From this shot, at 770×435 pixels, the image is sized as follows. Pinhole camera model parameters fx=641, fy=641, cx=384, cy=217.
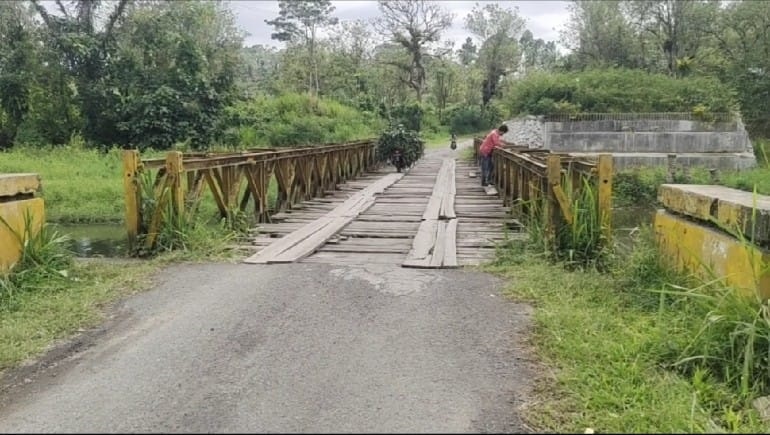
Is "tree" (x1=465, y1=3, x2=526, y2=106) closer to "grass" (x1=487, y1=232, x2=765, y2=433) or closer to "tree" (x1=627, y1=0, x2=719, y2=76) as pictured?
"tree" (x1=627, y1=0, x2=719, y2=76)

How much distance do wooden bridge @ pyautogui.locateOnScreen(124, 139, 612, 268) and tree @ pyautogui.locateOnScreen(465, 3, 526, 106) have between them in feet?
105

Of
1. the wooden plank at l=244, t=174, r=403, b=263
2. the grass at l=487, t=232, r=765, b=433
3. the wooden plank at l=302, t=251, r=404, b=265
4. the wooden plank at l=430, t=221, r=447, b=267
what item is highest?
the wooden plank at l=244, t=174, r=403, b=263

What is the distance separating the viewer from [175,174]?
6.06 m

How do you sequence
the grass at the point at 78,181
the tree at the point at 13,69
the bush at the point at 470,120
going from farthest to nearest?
the bush at the point at 470,120 < the tree at the point at 13,69 < the grass at the point at 78,181

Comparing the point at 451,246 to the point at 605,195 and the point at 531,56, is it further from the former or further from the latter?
the point at 531,56

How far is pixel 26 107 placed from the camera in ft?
71.6

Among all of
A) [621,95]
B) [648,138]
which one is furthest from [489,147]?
[621,95]

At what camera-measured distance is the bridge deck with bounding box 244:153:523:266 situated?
6.36 m

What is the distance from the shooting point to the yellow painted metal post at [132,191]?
5.95 metres

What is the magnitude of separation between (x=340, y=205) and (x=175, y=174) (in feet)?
13.6

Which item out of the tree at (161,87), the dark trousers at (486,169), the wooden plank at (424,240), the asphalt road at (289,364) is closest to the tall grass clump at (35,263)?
the asphalt road at (289,364)

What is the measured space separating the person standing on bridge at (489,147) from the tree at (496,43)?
3061 cm

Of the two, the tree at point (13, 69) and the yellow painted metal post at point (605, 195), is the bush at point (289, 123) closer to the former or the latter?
the tree at point (13, 69)

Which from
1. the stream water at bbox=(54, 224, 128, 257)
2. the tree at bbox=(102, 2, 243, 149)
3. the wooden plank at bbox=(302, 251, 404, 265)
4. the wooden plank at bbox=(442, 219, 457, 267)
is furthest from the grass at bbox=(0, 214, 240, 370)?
the tree at bbox=(102, 2, 243, 149)
